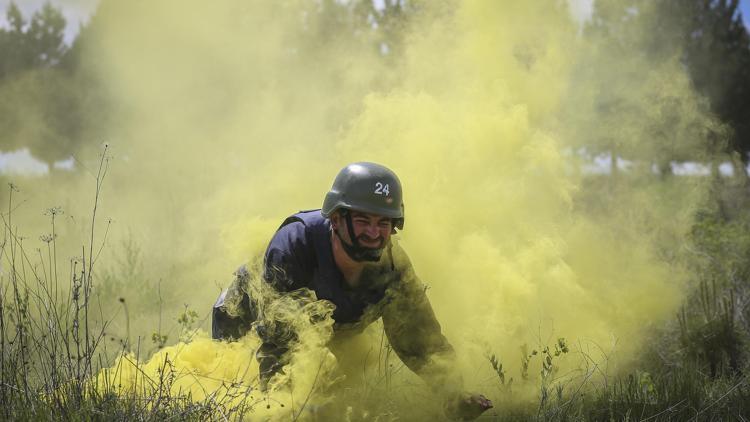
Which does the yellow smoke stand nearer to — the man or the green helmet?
the man

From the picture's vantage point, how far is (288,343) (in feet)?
11.2

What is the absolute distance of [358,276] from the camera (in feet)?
12.8

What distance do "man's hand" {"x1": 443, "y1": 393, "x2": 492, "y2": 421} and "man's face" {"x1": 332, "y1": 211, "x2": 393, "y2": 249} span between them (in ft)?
2.97

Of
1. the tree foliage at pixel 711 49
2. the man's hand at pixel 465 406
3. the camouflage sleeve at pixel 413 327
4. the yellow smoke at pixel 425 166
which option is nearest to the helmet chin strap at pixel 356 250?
the camouflage sleeve at pixel 413 327

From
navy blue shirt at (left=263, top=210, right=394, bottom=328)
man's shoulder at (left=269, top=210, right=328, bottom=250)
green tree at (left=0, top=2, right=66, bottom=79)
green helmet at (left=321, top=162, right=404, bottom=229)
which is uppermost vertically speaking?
green tree at (left=0, top=2, right=66, bottom=79)

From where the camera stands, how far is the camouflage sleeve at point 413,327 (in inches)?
157

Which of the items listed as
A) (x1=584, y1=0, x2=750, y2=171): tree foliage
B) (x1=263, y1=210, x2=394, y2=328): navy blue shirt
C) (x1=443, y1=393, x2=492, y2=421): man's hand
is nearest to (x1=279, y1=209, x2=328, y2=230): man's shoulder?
(x1=263, y1=210, x2=394, y2=328): navy blue shirt

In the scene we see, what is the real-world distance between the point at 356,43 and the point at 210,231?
296cm

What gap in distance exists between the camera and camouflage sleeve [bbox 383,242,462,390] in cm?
398

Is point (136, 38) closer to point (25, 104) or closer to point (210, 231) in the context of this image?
point (210, 231)

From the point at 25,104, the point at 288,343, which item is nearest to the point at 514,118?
the point at 288,343

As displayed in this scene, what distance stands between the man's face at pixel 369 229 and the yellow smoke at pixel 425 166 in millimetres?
602

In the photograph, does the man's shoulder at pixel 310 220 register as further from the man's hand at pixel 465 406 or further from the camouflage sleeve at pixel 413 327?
the man's hand at pixel 465 406

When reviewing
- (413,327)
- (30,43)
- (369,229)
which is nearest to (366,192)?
(369,229)
